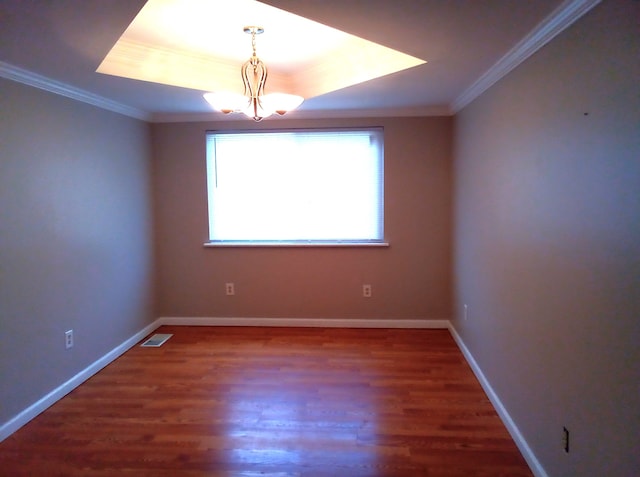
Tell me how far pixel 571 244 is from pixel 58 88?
313 cm

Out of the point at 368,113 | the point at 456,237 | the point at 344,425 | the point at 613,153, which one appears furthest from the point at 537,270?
the point at 368,113

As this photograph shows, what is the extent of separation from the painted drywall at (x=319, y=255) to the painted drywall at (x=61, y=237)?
1.29ft

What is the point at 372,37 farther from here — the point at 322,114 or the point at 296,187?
the point at 296,187

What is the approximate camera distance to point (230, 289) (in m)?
4.06

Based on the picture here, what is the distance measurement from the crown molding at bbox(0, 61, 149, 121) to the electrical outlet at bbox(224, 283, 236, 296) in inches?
71.6

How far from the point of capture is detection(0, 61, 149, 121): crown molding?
228 cm

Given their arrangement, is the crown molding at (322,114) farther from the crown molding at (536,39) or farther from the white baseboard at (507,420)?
the white baseboard at (507,420)

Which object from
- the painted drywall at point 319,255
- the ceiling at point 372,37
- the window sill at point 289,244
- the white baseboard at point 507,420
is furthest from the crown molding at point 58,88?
the white baseboard at point 507,420

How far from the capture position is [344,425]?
2377 millimetres

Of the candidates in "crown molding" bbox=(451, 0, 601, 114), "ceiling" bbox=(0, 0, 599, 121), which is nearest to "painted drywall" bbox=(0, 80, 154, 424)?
"ceiling" bbox=(0, 0, 599, 121)

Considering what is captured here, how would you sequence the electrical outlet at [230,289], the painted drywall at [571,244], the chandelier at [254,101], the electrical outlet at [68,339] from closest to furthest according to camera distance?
the painted drywall at [571,244] → the chandelier at [254,101] → the electrical outlet at [68,339] → the electrical outlet at [230,289]

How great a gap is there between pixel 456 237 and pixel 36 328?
10.7 ft

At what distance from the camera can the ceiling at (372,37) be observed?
5.24 ft

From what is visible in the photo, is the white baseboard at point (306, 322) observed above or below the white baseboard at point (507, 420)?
above
